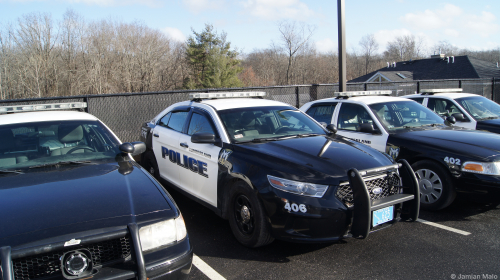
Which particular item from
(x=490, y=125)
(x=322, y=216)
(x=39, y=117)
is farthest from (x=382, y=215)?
(x=490, y=125)

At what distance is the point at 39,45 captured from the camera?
Result: 39688mm

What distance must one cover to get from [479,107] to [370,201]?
6378 millimetres

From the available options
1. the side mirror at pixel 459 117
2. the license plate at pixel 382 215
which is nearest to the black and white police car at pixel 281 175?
the license plate at pixel 382 215

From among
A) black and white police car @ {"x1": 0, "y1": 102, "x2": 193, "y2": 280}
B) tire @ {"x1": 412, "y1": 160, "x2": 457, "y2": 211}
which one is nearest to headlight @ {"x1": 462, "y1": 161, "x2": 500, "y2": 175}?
tire @ {"x1": 412, "y1": 160, "x2": 457, "y2": 211}

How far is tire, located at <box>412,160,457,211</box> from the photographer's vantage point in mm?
4809

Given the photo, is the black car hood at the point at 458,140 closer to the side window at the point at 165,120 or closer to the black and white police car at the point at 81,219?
the side window at the point at 165,120

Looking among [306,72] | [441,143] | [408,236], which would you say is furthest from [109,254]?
[306,72]

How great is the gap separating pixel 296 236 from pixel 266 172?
691 mm

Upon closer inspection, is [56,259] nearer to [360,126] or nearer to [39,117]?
[39,117]

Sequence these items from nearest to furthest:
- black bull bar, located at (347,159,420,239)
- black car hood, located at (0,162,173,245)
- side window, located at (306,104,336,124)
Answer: black car hood, located at (0,162,173,245), black bull bar, located at (347,159,420,239), side window, located at (306,104,336,124)

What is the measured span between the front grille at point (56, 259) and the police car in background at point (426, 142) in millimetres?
4258

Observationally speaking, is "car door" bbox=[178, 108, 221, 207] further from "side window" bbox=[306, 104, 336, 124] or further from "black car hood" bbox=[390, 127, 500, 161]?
"black car hood" bbox=[390, 127, 500, 161]

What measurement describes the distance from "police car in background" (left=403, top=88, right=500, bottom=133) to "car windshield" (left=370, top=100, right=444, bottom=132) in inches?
60.9

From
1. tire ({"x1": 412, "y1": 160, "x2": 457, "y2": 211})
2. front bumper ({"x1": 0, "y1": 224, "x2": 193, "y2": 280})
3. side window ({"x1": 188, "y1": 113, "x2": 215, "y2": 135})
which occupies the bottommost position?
tire ({"x1": 412, "y1": 160, "x2": 457, "y2": 211})
